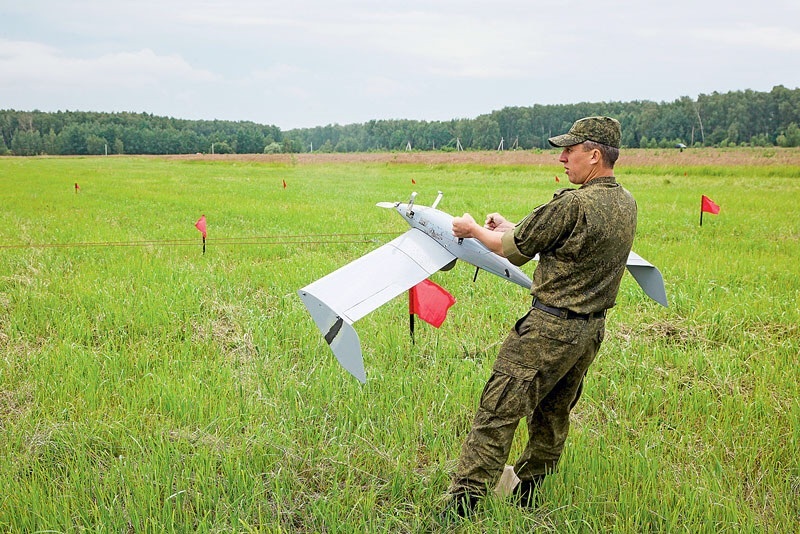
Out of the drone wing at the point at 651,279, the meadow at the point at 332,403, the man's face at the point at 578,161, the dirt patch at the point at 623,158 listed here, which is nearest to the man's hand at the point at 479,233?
the man's face at the point at 578,161

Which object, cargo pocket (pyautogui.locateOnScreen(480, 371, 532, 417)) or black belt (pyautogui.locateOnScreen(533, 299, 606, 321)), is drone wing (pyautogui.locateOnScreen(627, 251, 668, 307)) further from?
cargo pocket (pyautogui.locateOnScreen(480, 371, 532, 417))

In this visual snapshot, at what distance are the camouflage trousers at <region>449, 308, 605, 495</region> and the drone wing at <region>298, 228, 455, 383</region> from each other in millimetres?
735

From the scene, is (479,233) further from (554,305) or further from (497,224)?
(554,305)

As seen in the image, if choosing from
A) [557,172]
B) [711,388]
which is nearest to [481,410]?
[711,388]

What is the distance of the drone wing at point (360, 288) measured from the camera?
3258 mm

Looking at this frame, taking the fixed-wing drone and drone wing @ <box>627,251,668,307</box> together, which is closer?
the fixed-wing drone

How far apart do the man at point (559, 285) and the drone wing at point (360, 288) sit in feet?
1.93

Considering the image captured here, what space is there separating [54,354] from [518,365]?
4547 millimetres

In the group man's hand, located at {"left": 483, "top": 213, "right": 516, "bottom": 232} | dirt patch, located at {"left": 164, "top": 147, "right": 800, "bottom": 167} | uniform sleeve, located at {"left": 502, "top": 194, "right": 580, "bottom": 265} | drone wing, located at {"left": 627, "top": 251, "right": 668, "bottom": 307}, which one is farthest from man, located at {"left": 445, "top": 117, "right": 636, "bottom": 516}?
dirt patch, located at {"left": 164, "top": 147, "right": 800, "bottom": 167}

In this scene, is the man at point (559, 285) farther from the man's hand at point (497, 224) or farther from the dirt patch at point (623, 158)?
the dirt patch at point (623, 158)

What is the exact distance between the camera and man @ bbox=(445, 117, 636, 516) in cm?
303

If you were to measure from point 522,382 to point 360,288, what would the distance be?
1094 millimetres

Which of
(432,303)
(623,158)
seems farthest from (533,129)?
(432,303)

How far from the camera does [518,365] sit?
317 centimetres
